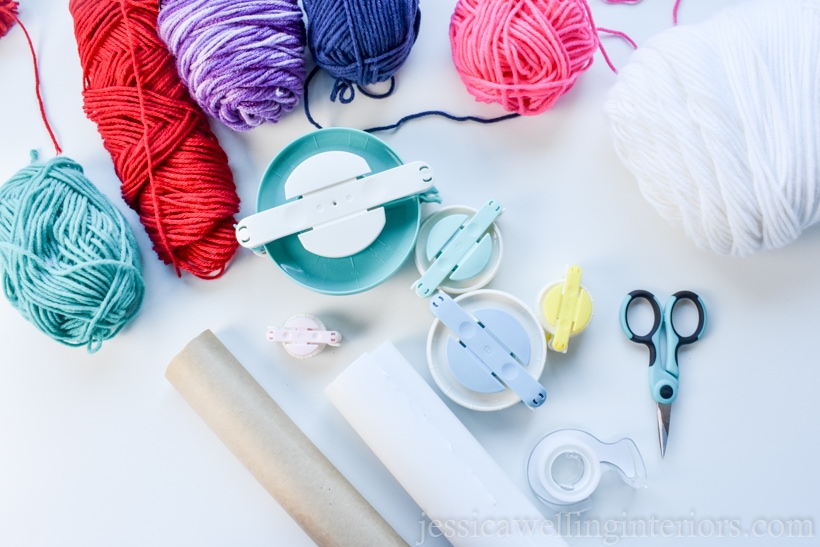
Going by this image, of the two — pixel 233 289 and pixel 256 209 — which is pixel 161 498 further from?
pixel 256 209

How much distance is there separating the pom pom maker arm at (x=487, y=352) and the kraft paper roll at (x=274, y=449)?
21 centimetres

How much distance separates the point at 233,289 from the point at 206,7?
368 millimetres

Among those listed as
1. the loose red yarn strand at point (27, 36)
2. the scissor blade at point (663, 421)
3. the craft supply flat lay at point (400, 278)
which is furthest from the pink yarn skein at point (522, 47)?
the loose red yarn strand at point (27, 36)

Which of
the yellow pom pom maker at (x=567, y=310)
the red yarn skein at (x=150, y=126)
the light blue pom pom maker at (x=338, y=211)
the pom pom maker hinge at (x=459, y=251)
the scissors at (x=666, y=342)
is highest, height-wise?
the red yarn skein at (x=150, y=126)

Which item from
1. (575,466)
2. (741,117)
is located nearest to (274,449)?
(575,466)

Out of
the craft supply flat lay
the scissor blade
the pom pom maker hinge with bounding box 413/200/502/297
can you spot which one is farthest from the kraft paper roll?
the scissor blade

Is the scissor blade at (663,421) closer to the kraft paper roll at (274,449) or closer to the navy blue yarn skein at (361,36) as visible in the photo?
the kraft paper roll at (274,449)

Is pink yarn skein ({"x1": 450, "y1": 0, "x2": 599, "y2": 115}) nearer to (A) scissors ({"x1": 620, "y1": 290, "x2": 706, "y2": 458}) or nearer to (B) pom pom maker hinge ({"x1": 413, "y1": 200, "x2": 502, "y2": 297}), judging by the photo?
(B) pom pom maker hinge ({"x1": 413, "y1": 200, "x2": 502, "y2": 297})

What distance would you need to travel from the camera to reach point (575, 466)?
87cm

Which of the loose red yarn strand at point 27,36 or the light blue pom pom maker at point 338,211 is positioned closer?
the light blue pom pom maker at point 338,211

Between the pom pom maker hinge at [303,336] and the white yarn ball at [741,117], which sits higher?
the white yarn ball at [741,117]

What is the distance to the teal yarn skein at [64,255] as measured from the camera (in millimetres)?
824

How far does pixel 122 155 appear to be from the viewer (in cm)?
87

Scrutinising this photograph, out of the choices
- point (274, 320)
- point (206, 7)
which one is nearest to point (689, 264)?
point (274, 320)
